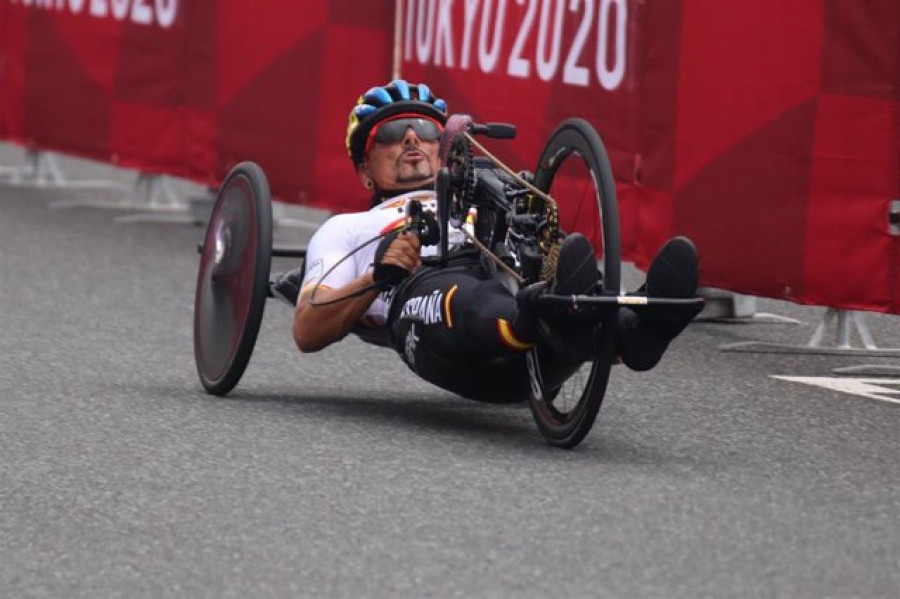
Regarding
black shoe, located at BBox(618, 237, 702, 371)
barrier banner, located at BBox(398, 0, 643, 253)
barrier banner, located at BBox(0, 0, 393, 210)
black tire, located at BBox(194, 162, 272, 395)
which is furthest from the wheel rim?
barrier banner, located at BBox(0, 0, 393, 210)

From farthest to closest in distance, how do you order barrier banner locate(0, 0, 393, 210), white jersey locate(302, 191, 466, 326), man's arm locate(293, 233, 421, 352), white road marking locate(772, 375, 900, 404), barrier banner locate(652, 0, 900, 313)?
barrier banner locate(0, 0, 393, 210) → barrier banner locate(652, 0, 900, 313) → white road marking locate(772, 375, 900, 404) → white jersey locate(302, 191, 466, 326) → man's arm locate(293, 233, 421, 352)

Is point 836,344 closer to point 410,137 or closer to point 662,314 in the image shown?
point 410,137

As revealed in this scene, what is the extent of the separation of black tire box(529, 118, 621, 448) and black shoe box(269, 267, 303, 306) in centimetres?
94

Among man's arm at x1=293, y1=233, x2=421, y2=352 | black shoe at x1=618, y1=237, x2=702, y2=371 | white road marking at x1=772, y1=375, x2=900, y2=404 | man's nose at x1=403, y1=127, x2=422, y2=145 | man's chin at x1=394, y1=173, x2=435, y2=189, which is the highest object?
man's nose at x1=403, y1=127, x2=422, y2=145

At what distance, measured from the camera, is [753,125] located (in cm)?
891

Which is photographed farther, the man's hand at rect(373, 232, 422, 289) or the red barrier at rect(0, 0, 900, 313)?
the red barrier at rect(0, 0, 900, 313)

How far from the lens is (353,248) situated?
717 centimetres

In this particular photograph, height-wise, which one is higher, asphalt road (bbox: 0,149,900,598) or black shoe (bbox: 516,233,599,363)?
black shoe (bbox: 516,233,599,363)

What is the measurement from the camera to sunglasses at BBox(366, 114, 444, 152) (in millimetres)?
7332

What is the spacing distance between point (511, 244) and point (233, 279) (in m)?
1.32

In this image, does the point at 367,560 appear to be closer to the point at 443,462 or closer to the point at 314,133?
the point at 443,462

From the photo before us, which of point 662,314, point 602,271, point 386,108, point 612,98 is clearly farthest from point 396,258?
point 612,98

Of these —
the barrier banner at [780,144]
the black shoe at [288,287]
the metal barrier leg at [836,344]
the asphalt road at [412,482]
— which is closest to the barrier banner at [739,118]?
the barrier banner at [780,144]

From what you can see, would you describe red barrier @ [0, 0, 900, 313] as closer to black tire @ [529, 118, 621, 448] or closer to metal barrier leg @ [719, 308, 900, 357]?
metal barrier leg @ [719, 308, 900, 357]
